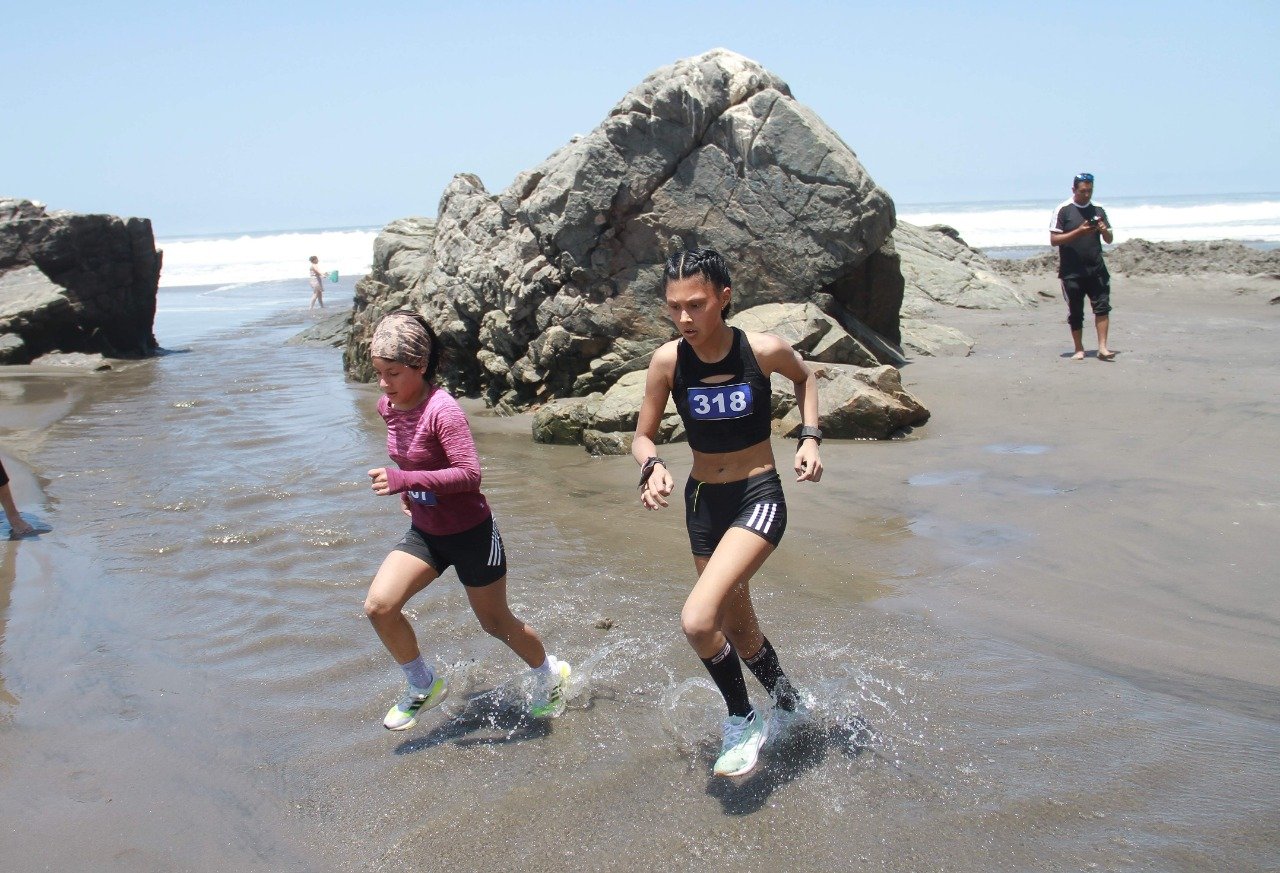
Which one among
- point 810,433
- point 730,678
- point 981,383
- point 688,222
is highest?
point 688,222

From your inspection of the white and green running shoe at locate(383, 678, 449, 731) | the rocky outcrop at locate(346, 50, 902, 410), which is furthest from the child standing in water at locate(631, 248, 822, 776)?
the rocky outcrop at locate(346, 50, 902, 410)

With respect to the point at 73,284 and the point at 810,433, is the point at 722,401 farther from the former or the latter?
the point at 73,284

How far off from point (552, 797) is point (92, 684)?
249 centimetres

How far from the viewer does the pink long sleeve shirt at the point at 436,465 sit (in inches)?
161

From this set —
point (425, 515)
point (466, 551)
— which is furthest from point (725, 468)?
point (425, 515)

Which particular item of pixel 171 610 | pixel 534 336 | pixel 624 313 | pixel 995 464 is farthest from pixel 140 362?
pixel 995 464

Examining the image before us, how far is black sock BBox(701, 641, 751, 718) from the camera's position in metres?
3.75

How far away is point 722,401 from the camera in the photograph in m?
3.93

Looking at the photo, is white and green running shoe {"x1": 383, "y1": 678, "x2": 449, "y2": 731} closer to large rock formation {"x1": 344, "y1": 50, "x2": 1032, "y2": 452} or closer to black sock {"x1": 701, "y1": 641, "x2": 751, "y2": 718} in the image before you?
black sock {"x1": 701, "y1": 641, "x2": 751, "y2": 718}

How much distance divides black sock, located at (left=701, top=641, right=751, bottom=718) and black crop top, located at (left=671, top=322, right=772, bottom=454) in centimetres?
77

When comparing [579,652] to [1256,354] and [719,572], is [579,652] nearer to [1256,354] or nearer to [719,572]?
[719,572]

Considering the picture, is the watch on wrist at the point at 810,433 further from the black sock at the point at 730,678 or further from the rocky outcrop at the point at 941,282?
the rocky outcrop at the point at 941,282

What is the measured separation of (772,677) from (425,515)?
5.05 ft

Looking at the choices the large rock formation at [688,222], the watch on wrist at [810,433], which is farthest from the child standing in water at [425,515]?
the large rock formation at [688,222]
